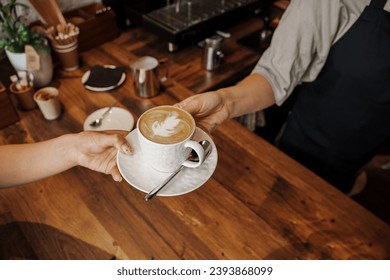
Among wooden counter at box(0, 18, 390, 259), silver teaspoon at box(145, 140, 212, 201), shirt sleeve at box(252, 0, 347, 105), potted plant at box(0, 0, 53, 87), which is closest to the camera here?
silver teaspoon at box(145, 140, 212, 201)

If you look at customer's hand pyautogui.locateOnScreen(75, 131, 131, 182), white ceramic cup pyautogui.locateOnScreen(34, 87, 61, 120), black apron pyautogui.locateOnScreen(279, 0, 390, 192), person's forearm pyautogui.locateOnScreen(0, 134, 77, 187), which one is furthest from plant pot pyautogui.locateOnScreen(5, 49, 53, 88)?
black apron pyautogui.locateOnScreen(279, 0, 390, 192)

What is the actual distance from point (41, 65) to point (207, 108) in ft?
3.06

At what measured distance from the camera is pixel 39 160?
102cm

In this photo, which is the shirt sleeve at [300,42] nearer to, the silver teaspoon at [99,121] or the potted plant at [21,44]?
the silver teaspoon at [99,121]

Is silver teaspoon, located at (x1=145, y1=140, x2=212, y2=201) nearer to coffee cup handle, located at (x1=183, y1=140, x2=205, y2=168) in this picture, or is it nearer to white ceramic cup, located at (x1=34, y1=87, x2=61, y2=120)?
coffee cup handle, located at (x1=183, y1=140, x2=205, y2=168)

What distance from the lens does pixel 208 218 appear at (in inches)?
41.9

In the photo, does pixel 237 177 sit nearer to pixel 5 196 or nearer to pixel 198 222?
pixel 198 222

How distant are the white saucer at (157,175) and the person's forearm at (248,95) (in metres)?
0.34

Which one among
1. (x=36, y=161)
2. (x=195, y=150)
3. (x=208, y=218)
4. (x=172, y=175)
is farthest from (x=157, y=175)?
(x=36, y=161)

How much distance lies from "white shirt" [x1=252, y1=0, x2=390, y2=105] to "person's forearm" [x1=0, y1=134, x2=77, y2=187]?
848 millimetres

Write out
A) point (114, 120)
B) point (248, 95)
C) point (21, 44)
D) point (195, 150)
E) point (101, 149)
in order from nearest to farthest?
point (195, 150)
point (101, 149)
point (248, 95)
point (114, 120)
point (21, 44)

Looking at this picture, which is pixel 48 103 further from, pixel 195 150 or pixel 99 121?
pixel 195 150

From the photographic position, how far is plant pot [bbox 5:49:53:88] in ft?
4.93

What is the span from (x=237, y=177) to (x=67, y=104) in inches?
35.6
